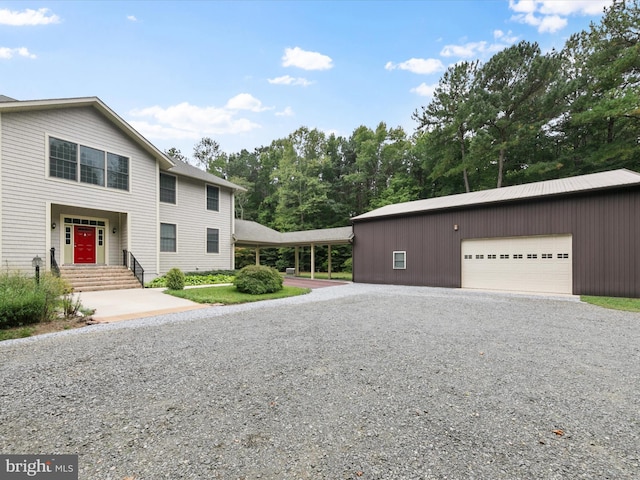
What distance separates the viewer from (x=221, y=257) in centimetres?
1595

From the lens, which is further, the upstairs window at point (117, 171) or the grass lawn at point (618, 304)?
the upstairs window at point (117, 171)

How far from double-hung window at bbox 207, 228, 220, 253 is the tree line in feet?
42.5

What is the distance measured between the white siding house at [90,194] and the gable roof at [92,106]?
0.09 ft

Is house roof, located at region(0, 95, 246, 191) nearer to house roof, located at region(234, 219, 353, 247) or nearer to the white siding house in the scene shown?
the white siding house

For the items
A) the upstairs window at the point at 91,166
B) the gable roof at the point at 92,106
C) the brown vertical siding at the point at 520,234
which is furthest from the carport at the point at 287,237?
the upstairs window at the point at 91,166

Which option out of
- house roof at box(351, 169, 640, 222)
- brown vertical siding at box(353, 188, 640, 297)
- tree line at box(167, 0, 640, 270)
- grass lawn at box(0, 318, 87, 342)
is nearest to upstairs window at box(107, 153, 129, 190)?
grass lawn at box(0, 318, 87, 342)

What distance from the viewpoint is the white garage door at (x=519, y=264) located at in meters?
10.6

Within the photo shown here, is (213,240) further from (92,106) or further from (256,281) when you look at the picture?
(92,106)

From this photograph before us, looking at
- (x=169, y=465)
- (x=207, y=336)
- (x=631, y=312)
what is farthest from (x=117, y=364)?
(x=631, y=312)

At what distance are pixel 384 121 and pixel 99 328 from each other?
29977 millimetres

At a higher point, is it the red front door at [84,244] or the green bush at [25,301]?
the red front door at [84,244]

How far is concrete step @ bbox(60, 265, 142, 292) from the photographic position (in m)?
9.82

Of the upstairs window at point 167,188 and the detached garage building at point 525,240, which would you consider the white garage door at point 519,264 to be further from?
the upstairs window at point 167,188

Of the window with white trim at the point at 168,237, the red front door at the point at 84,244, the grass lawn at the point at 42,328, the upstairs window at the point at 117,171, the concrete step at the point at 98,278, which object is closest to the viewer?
the grass lawn at the point at 42,328
